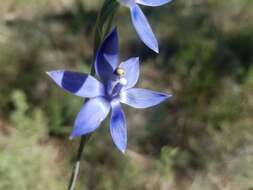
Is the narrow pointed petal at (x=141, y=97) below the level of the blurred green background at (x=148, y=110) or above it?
above

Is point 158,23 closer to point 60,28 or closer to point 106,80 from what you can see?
point 60,28

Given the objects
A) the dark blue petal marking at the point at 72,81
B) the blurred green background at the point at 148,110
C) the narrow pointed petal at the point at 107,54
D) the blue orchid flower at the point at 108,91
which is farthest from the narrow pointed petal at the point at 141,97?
the blurred green background at the point at 148,110

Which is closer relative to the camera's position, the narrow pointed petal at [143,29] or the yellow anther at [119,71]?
the narrow pointed petal at [143,29]

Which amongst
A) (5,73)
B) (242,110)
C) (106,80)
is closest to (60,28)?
(5,73)

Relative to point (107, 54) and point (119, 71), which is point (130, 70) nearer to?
point (119, 71)

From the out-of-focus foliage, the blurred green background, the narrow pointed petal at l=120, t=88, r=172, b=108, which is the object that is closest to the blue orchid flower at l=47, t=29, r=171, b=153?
the narrow pointed petal at l=120, t=88, r=172, b=108

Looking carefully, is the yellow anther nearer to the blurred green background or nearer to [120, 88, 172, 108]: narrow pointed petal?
[120, 88, 172, 108]: narrow pointed petal

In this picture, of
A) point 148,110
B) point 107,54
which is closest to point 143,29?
point 107,54

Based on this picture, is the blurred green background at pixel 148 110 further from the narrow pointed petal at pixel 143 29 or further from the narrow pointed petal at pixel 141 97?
the narrow pointed petal at pixel 143 29

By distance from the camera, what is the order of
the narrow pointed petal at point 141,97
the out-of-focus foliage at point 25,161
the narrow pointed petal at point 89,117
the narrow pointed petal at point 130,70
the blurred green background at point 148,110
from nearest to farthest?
the narrow pointed petal at point 89,117 < the narrow pointed petal at point 141,97 < the narrow pointed petal at point 130,70 < the out-of-focus foliage at point 25,161 < the blurred green background at point 148,110
